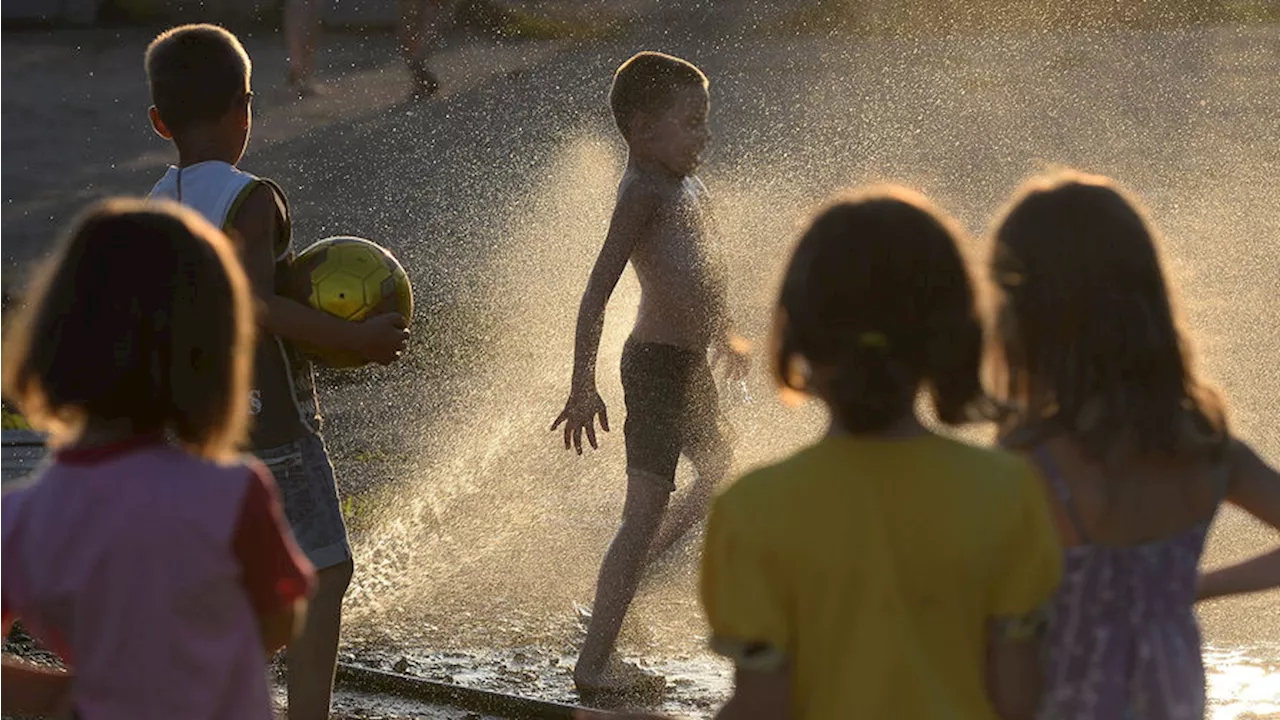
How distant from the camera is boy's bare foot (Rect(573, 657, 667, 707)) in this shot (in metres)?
5.38

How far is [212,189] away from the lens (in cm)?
429

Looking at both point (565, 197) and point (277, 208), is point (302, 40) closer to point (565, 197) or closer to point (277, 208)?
point (565, 197)

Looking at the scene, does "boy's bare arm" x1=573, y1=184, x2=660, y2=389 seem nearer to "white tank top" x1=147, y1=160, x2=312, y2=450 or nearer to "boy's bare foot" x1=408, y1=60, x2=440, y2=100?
"white tank top" x1=147, y1=160, x2=312, y2=450

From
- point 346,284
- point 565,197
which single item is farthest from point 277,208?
point 565,197

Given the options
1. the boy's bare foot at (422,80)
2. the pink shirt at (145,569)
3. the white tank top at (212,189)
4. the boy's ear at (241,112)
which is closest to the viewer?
the pink shirt at (145,569)

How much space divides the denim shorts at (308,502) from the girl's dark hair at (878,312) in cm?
185

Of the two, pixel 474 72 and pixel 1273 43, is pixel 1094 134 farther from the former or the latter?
pixel 474 72

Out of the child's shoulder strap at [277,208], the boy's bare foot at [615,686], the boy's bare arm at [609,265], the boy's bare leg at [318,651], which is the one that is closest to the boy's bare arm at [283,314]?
the child's shoulder strap at [277,208]

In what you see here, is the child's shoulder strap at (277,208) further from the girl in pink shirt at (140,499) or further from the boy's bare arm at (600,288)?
the girl in pink shirt at (140,499)

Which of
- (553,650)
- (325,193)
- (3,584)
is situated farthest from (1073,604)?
(325,193)

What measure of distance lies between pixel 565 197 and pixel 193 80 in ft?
25.8

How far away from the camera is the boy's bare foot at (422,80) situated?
631 inches

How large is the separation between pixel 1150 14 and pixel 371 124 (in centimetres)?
636

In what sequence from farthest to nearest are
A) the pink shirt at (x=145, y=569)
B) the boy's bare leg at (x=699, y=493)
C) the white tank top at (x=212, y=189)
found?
the boy's bare leg at (x=699, y=493)
the white tank top at (x=212, y=189)
the pink shirt at (x=145, y=569)
